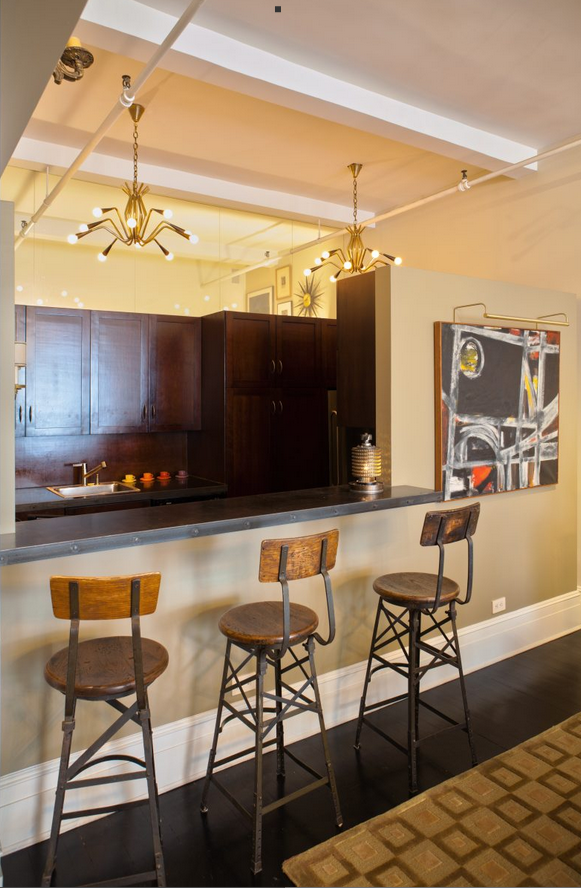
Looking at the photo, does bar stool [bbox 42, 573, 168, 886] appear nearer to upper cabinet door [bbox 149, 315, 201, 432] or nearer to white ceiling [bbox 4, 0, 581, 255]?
white ceiling [bbox 4, 0, 581, 255]

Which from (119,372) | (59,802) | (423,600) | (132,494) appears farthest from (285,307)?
(59,802)

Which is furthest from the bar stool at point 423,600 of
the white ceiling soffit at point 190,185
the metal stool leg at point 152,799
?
the white ceiling soffit at point 190,185

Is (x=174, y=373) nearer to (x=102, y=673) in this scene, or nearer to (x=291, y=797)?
(x=102, y=673)

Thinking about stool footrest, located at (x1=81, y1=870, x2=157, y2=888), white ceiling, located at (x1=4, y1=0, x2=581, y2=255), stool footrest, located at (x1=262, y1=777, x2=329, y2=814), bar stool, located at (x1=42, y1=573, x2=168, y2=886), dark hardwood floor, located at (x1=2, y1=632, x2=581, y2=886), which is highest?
white ceiling, located at (x1=4, y1=0, x2=581, y2=255)

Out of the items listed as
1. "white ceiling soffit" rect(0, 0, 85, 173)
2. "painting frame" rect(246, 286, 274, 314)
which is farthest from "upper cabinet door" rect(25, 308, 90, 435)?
"white ceiling soffit" rect(0, 0, 85, 173)

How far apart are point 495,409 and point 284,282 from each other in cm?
338

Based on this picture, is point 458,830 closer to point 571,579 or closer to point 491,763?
point 491,763

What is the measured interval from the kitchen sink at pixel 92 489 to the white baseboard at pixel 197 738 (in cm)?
Result: 243

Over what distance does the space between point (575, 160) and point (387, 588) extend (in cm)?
349

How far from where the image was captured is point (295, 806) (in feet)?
8.29

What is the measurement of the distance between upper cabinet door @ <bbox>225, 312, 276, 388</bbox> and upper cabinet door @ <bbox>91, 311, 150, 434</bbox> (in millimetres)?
739

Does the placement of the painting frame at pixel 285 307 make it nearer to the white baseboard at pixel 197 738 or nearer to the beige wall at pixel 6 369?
the white baseboard at pixel 197 738

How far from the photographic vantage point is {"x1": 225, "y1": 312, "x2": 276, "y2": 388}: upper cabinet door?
520cm

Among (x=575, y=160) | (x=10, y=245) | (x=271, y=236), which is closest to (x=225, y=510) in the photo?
(x=10, y=245)
